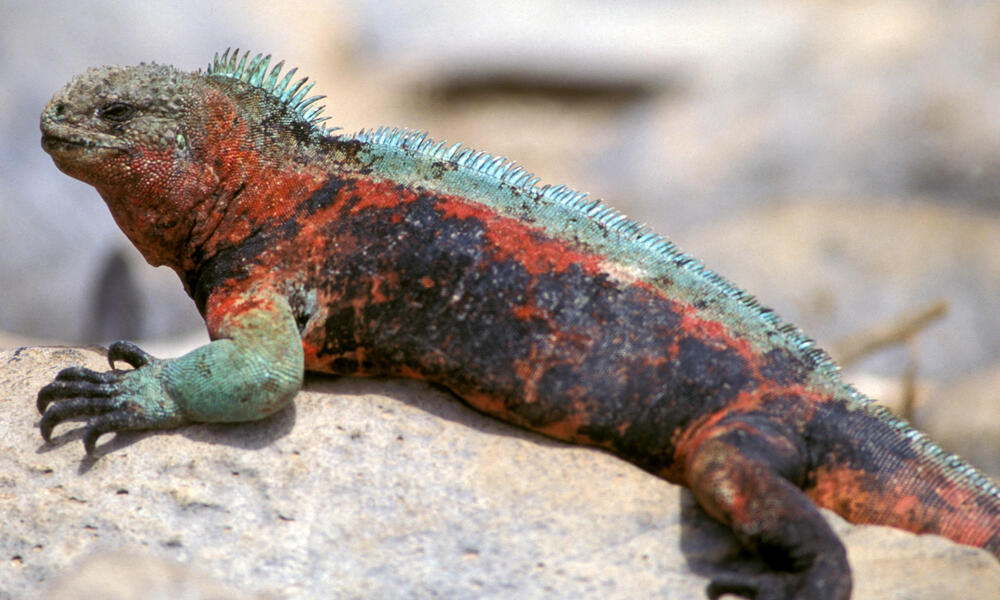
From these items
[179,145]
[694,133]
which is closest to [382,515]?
[179,145]

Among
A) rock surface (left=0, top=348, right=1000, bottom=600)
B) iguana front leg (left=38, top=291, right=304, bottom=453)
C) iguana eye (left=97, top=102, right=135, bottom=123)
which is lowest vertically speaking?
rock surface (left=0, top=348, right=1000, bottom=600)

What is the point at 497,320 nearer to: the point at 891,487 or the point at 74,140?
the point at 891,487

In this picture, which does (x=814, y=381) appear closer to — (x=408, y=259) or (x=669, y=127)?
(x=408, y=259)

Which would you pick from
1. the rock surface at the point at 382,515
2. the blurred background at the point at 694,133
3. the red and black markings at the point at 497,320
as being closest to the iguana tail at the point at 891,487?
the rock surface at the point at 382,515

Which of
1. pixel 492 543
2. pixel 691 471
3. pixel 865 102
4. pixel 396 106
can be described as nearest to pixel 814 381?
pixel 691 471

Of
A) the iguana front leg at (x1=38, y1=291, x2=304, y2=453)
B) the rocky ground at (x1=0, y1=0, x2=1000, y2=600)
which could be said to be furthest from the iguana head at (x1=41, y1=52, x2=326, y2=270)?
the rocky ground at (x1=0, y1=0, x2=1000, y2=600)

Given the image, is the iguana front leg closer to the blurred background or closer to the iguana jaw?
the iguana jaw
